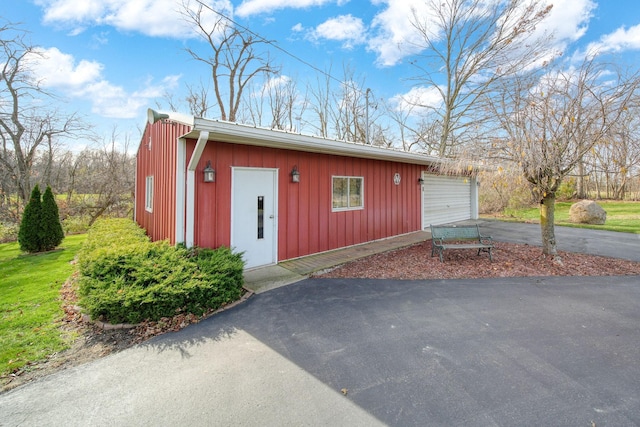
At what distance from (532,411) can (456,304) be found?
1929mm

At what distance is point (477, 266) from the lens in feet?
18.4

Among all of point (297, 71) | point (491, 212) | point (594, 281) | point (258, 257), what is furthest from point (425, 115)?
point (258, 257)

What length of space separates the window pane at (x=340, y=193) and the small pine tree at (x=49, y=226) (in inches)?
325

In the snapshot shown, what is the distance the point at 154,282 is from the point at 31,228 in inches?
295

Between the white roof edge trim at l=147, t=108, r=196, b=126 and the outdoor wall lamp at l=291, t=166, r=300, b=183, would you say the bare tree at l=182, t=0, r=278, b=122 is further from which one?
the white roof edge trim at l=147, t=108, r=196, b=126

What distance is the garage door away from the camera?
33.3ft

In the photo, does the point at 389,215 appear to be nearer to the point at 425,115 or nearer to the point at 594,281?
the point at 594,281

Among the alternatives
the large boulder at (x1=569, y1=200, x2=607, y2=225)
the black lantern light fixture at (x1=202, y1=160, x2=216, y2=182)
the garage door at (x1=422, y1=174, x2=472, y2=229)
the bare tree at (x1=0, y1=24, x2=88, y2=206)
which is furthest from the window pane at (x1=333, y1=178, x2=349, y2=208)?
the bare tree at (x1=0, y1=24, x2=88, y2=206)

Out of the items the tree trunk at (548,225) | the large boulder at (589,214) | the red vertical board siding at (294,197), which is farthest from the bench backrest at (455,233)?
the large boulder at (589,214)

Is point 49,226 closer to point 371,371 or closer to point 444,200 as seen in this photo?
point 371,371

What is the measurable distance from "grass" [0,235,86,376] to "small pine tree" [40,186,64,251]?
1.05m

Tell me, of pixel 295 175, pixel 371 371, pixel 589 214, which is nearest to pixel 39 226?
pixel 295 175

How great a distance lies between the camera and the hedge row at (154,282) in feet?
10.7

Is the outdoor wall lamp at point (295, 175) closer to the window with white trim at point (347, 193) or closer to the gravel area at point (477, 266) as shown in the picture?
the window with white trim at point (347, 193)
